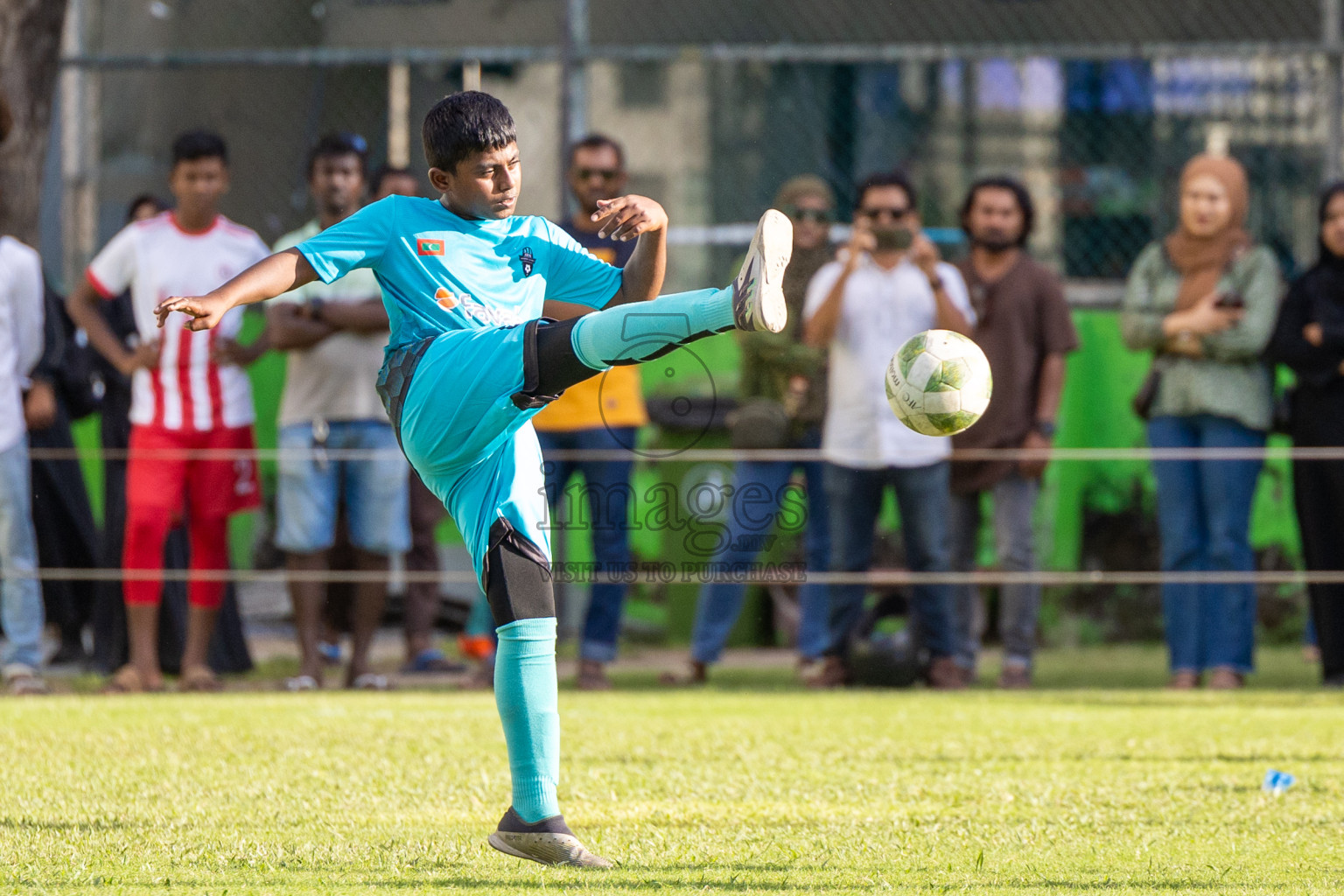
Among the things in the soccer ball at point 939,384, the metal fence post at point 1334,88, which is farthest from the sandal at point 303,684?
the metal fence post at point 1334,88

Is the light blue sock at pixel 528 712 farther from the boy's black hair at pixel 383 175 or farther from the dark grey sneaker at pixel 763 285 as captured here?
the boy's black hair at pixel 383 175

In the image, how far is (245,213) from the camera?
10680 mm

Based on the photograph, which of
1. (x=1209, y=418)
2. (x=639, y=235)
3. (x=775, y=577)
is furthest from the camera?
(x=775, y=577)

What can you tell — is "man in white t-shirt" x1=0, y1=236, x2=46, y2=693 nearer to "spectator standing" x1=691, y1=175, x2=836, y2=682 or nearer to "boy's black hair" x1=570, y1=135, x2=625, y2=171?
"boy's black hair" x1=570, y1=135, x2=625, y2=171

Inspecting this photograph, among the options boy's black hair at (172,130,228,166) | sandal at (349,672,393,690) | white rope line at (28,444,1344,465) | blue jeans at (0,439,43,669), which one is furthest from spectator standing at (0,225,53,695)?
sandal at (349,672,393,690)

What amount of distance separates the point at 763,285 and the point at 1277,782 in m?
2.42

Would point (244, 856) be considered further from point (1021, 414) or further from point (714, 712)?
point (1021, 414)

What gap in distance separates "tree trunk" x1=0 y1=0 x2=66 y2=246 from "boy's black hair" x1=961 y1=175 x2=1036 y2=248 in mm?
5046

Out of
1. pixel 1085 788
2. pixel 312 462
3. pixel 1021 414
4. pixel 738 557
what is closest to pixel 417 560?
pixel 312 462

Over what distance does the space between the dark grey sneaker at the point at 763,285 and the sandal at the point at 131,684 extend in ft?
15.9

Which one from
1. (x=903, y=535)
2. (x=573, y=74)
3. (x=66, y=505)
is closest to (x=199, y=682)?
(x=66, y=505)

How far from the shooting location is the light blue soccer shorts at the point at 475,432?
401 centimetres

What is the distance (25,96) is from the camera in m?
9.23

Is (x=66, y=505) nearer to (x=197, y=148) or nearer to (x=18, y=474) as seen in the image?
(x=18, y=474)
